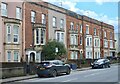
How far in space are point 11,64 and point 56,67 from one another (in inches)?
213

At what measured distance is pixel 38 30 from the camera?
4531 cm

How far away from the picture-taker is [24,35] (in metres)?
42.4

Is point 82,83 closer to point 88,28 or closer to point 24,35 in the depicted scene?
point 24,35

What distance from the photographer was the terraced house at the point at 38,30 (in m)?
39.6

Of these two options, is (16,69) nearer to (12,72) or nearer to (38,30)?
(12,72)

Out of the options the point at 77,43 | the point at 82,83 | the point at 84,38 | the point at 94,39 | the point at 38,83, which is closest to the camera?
the point at 82,83

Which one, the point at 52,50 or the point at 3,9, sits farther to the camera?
the point at 52,50

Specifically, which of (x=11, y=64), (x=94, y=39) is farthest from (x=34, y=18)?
(x=94, y=39)

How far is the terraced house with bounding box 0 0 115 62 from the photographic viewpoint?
130 ft

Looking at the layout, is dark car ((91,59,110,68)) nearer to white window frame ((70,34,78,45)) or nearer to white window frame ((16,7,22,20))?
white window frame ((70,34,78,45))

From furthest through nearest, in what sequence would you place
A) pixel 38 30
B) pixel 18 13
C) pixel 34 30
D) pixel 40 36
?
1. pixel 40 36
2. pixel 38 30
3. pixel 34 30
4. pixel 18 13

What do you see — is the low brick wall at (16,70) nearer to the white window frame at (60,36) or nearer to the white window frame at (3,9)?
the white window frame at (3,9)

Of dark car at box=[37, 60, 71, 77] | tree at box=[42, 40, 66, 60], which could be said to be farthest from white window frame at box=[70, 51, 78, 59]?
dark car at box=[37, 60, 71, 77]

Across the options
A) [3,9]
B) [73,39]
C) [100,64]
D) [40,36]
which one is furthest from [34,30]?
[73,39]
